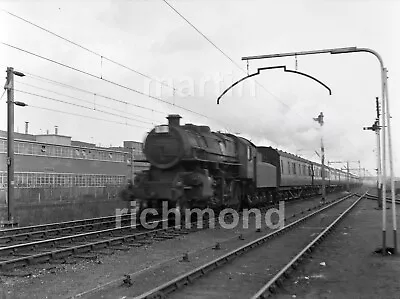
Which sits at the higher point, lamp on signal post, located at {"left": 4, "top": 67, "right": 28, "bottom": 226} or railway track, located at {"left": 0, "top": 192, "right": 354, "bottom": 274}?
lamp on signal post, located at {"left": 4, "top": 67, "right": 28, "bottom": 226}

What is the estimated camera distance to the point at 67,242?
12195 millimetres

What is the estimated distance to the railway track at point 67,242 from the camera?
32.1ft

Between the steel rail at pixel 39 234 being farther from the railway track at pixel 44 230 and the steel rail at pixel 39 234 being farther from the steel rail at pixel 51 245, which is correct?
the steel rail at pixel 51 245

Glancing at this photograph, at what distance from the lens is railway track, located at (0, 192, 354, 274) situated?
9.78 meters

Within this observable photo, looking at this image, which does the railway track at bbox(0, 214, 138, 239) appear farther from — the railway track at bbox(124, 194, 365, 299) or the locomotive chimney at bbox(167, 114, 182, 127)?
the railway track at bbox(124, 194, 365, 299)

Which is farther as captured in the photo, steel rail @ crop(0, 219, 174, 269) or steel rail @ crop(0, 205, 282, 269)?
→ steel rail @ crop(0, 205, 282, 269)

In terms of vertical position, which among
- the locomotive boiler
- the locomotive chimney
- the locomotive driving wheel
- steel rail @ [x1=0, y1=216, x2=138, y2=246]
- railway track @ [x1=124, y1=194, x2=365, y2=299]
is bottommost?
railway track @ [x1=124, y1=194, x2=365, y2=299]

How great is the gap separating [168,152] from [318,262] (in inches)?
290

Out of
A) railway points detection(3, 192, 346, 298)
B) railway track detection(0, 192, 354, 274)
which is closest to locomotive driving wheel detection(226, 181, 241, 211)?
railway track detection(0, 192, 354, 274)

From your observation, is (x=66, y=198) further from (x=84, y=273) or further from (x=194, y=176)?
(x=84, y=273)

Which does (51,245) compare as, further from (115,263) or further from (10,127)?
(10,127)

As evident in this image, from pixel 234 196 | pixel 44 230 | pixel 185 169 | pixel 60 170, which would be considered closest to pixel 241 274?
pixel 185 169

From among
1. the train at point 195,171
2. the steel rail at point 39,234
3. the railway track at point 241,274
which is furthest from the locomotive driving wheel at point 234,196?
the steel rail at point 39,234

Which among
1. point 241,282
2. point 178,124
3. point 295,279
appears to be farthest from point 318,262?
point 178,124
